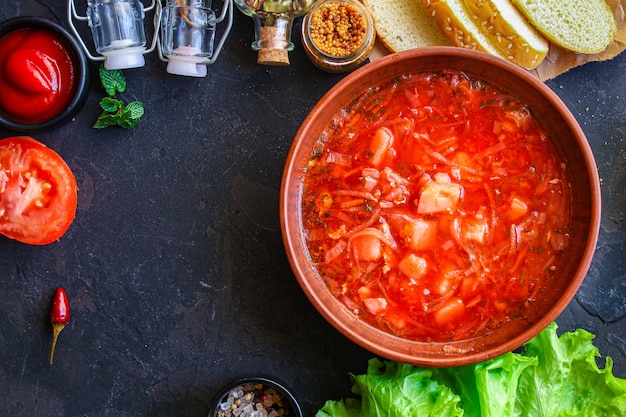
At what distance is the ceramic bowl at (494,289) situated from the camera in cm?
301


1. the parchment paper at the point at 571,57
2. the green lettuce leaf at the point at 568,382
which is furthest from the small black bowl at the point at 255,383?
the parchment paper at the point at 571,57

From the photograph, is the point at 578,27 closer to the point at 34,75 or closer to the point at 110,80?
the point at 110,80

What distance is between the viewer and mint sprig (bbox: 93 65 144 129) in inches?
138

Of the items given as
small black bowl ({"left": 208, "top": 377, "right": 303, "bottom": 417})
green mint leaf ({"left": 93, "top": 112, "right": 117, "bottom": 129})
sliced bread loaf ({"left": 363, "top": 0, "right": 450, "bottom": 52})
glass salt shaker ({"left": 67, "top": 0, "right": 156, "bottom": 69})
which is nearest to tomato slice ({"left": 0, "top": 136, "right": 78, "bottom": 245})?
green mint leaf ({"left": 93, "top": 112, "right": 117, "bottom": 129})

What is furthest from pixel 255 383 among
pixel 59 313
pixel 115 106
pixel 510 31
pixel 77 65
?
pixel 510 31

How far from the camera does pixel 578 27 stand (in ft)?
11.2

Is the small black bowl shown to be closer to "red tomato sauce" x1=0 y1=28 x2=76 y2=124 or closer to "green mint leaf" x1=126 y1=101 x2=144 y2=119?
"green mint leaf" x1=126 y1=101 x2=144 y2=119

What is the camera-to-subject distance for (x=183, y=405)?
140 inches

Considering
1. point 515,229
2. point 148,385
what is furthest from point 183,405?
point 515,229

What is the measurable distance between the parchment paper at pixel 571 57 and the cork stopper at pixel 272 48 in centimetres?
128

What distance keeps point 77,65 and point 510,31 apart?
6.91 ft

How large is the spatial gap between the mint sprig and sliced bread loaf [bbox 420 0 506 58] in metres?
1.55

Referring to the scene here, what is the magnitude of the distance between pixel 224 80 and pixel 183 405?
1.69 metres

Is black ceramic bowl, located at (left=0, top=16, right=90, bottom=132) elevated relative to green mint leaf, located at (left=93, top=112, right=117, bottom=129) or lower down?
elevated
